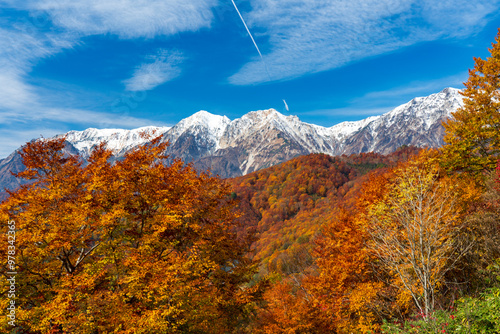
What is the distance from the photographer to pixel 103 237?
53.1ft

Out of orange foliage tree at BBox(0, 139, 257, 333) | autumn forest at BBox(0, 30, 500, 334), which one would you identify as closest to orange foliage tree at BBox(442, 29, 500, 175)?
autumn forest at BBox(0, 30, 500, 334)

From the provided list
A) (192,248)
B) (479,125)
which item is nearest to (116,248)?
(192,248)

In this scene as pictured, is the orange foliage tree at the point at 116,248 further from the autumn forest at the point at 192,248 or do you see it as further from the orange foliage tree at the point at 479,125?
the orange foliage tree at the point at 479,125

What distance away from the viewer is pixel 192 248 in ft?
56.5

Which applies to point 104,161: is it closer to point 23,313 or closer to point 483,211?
point 23,313

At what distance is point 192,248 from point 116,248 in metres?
4.40

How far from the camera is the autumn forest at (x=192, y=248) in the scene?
1173cm

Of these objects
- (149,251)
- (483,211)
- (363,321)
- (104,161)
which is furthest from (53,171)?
(483,211)

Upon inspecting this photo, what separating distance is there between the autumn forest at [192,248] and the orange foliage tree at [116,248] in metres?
0.08

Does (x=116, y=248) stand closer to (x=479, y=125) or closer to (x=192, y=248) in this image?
(x=192, y=248)

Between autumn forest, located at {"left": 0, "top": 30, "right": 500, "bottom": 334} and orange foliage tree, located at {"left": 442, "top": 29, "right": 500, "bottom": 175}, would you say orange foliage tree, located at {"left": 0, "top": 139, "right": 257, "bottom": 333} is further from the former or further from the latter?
orange foliage tree, located at {"left": 442, "top": 29, "right": 500, "bottom": 175}

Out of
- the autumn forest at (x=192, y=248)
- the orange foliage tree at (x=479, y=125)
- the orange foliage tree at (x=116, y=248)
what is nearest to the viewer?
the autumn forest at (x=192, y=248)

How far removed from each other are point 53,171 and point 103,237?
5269 millimetres

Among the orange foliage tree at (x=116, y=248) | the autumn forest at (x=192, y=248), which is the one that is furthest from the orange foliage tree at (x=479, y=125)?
the orange foliage tree at (x=116, y=248)
